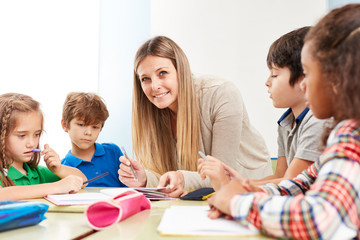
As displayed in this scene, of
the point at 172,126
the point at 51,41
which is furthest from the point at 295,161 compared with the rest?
the point at 51,41

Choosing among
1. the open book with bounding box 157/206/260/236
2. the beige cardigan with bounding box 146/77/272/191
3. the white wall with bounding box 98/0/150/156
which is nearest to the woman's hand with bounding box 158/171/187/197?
the beige cardigan with bounding box 146/77/272/191

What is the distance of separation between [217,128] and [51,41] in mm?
1844

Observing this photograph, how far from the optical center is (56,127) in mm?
2832

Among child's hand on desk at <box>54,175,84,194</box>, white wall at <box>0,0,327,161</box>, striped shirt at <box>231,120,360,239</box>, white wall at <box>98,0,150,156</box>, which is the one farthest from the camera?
white wall at <box>98,0,150,156</box>

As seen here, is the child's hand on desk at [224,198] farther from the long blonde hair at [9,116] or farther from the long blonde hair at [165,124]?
the long blonde hair at [9,116]

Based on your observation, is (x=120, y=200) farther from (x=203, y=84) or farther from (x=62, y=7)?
(x=62, y=7)

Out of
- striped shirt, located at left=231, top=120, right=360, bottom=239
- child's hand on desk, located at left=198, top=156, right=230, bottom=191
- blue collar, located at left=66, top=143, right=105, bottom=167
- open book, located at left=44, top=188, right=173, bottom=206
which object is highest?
striped shirt, located at left=231, top=120, right=360, bottom=239

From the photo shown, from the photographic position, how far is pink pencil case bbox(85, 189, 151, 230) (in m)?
0.81

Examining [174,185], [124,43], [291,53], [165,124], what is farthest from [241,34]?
[174,185]

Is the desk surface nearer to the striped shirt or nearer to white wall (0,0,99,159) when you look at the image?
the striped shirt

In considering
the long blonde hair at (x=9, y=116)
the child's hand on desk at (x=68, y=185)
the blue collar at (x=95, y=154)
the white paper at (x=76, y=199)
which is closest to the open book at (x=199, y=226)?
the white paper at (x=76, y=199)

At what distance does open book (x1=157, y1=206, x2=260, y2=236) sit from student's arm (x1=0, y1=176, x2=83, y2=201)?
2.17ft

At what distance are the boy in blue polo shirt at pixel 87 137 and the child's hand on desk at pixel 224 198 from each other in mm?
1461

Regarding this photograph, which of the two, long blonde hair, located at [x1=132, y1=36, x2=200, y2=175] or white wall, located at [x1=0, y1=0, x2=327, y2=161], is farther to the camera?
white wall, located at [x1=0, y1=0, x2=327, y2=161]
